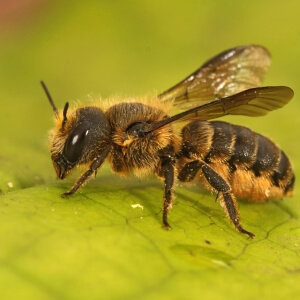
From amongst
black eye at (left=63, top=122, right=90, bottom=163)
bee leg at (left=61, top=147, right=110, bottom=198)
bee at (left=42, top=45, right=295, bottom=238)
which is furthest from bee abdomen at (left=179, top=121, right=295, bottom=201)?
black eye at (left=63, top=122, right=90, bottom=163)

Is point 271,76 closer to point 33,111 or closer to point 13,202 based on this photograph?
point 33,111

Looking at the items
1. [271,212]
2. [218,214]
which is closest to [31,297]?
[218,214]

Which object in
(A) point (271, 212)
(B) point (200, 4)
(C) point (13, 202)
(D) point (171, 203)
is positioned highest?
(B) point (200, 4)

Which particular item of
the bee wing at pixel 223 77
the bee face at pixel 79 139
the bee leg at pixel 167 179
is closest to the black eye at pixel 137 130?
the bee face at pixel 79 139

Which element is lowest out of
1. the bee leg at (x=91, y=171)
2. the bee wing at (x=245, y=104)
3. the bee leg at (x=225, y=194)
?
the bee leg at (x=225, y=194)

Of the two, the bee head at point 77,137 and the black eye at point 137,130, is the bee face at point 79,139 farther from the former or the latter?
the black eye at point 137,130

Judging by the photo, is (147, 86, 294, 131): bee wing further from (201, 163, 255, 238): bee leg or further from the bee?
(201, 163, 255, 238): bee leg

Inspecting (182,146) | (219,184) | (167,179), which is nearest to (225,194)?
(219,184)
